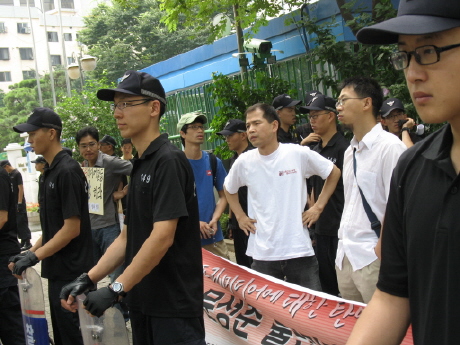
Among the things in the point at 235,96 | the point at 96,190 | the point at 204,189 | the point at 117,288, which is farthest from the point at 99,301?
the point at 235,96

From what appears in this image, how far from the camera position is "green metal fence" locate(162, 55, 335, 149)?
36.2 ft

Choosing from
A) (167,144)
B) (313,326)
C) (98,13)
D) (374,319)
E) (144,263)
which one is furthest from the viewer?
(98,13)

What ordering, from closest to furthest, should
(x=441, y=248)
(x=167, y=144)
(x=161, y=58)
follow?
(x=441, y=248) → (x=167, y=144) → (x=161, y=58)

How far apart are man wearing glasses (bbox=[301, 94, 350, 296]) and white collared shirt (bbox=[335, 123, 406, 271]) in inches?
49.9

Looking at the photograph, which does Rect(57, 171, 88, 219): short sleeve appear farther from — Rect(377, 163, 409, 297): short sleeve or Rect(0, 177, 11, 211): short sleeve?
Rect(377, 163, 409, 297): short sleeve

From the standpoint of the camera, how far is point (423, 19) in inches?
61.3

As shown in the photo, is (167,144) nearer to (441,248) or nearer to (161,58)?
(441,248)

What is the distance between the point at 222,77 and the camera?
977 centimetres

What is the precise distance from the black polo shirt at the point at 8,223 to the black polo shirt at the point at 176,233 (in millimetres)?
2789

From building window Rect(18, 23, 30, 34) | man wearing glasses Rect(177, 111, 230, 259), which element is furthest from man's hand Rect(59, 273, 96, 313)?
building window Rect(18, 23, 30, 34)

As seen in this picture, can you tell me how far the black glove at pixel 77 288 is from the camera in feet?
11.4

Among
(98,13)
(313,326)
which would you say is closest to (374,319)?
(313,326)

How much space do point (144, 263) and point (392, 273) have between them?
5.48 ft

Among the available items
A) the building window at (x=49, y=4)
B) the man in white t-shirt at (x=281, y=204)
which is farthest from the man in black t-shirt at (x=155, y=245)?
the building window at (x=49, y=4)
